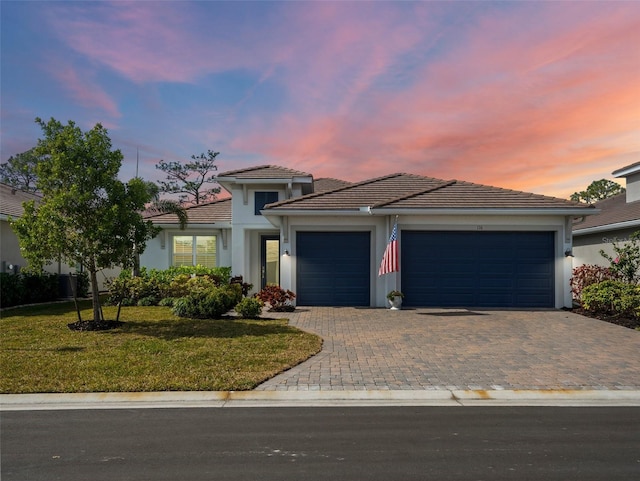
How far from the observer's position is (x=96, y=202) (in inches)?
434

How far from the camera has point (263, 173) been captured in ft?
68.1

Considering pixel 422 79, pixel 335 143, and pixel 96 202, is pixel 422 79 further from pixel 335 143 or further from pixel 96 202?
pixel 96 202

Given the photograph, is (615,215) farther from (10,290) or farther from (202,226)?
(10,290)

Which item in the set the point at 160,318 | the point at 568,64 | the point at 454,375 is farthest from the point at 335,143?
the point at 454,375

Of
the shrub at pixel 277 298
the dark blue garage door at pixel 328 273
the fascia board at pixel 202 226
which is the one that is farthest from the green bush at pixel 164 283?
the dark blue garage door at pixel 328 273

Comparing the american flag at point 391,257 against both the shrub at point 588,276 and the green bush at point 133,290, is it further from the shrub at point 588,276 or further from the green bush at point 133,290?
the green bush at point 133,290

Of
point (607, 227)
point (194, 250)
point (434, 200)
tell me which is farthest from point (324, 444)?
point (607, 227)

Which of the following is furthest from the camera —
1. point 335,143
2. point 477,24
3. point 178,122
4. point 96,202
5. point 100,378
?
point 335,143

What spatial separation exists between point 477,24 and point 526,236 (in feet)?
25.2

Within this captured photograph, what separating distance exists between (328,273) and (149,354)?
8936mm

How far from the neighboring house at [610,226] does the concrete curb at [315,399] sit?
14531mm

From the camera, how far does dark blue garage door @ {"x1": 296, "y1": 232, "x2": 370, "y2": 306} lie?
54.9ft

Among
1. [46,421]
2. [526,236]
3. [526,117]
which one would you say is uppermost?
[526,117]

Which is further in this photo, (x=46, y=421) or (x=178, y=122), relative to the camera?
(x=178, y=122)
